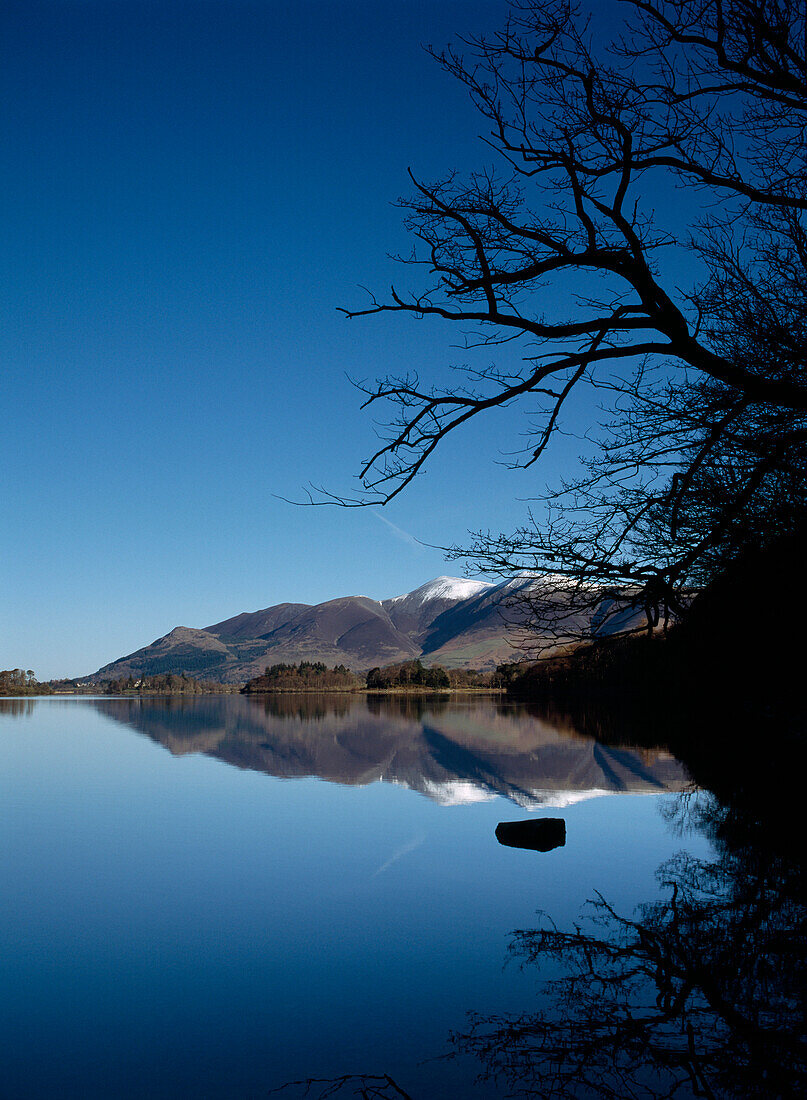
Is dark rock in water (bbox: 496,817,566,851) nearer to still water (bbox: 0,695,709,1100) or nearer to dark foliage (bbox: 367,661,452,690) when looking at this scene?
still water (bbox: 0,695,709,1100)

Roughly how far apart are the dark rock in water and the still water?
217 millimetres

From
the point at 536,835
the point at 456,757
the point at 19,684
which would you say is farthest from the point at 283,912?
the point at 19,684

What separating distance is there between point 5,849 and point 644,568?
11295 mm

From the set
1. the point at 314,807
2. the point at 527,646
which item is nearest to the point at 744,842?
the point at 527,646

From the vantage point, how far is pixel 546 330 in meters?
3.99

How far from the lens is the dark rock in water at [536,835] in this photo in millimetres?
10227

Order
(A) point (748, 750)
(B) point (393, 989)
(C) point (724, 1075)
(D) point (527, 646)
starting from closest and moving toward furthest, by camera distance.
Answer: (C) point (724, 1075) < (D) point (527, 646) < (B) point (393, 989) < (A) point (748, 750)

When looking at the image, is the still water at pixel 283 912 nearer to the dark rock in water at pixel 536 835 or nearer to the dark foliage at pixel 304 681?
the dark rock in water at pixel 536 835

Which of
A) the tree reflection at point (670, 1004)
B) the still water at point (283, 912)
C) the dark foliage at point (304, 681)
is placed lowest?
the dark foliage at point (304, 681)

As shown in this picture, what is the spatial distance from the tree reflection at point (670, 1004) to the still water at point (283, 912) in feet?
1.02

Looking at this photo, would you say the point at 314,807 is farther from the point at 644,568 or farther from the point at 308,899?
the point at 644,568

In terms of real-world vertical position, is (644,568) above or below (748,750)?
A: above

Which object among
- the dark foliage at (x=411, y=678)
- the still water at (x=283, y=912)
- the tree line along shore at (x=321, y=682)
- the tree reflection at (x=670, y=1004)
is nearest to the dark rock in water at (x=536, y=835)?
the still water at (x=283, y=912)

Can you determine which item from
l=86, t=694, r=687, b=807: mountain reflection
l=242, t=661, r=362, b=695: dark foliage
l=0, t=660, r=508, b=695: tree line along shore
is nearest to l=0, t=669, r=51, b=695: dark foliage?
l=0, t=660, r=508, b=695: tree line along shore
